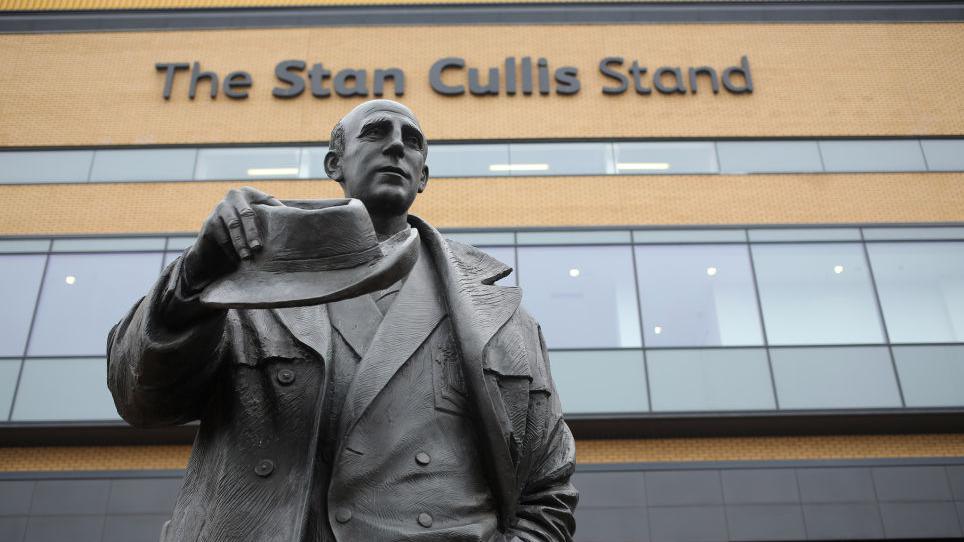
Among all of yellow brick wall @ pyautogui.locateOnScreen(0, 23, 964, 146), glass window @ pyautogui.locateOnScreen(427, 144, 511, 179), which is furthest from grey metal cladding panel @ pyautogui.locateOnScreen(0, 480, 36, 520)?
glass window @ pyautogui.locateOnScreen(427, 144, 511, 179)

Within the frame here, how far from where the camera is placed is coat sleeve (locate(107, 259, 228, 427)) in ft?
6.63

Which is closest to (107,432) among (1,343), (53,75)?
(1,343)

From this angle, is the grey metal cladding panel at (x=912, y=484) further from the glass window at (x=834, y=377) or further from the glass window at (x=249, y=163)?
the glass window at (x=249, y=163)

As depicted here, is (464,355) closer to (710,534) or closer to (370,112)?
(370,112)

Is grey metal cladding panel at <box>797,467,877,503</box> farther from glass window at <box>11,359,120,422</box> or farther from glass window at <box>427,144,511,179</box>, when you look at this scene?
glass window at <box>11,359,120,422</box>

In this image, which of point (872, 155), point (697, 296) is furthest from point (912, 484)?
point (872, 155)

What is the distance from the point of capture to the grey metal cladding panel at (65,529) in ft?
48.1

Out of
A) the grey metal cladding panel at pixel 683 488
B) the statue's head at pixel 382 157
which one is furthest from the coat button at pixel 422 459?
the grey metal cladding panel at pixel 683 488

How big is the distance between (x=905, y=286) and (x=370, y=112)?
16.7 m

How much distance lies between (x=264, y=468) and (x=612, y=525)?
44.0 feet

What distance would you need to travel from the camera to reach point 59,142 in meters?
19.0

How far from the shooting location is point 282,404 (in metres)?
2.15

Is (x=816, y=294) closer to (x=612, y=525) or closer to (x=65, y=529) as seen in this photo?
(x=612, y=525)

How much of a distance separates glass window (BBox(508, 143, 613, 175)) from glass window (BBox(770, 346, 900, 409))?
569cm
